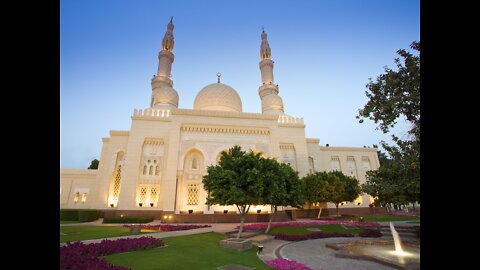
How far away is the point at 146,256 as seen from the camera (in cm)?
974

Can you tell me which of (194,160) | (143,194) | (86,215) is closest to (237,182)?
(194,160)

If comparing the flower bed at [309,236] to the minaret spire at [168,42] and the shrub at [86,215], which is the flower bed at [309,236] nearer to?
the shrub at [86,215]

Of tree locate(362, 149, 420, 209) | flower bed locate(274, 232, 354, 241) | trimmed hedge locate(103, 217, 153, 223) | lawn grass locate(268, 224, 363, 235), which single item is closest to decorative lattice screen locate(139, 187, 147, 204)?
trimmed hedge locate(103, 217, 153, 223)

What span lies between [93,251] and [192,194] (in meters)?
20.1

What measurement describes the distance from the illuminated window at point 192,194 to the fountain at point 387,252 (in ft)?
63.5

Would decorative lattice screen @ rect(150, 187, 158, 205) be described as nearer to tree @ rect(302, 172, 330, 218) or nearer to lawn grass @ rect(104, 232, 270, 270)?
tree @ rect(302, 172, 330, 218)

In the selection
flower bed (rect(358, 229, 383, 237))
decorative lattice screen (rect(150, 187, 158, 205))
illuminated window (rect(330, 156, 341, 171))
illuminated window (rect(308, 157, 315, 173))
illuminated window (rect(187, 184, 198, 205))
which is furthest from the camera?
illuminated window (rect(330, 156, 341, 171))

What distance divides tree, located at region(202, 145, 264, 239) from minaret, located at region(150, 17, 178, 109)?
26387mm

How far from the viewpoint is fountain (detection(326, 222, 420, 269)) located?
9195 mm

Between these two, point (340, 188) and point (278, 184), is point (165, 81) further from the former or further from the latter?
point (278, 184)

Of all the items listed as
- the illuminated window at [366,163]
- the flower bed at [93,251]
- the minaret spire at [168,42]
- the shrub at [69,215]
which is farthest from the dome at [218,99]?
the flower bed at [93,251]
